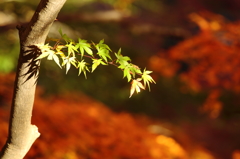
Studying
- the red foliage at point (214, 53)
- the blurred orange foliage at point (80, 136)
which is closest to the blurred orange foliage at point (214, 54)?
the red foliage at point (214, 53)

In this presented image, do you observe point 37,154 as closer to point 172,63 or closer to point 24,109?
point 24,109

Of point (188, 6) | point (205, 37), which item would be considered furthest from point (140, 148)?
point (188, 6)

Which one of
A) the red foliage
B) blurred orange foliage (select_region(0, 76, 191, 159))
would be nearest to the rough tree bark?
blurred orange foliage (select_region(0, 76, 191, 159))

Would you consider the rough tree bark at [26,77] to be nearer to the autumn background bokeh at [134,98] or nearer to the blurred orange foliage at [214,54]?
the autumn background bokeh at [134,98]

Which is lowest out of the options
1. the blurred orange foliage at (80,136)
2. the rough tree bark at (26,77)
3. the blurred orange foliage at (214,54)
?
the rough tree bark at (26,77)

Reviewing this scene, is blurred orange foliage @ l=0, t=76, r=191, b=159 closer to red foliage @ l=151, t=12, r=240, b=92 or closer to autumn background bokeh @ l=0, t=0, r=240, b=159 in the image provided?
autumn background bokeh @ l=0, t=0, r=240, b=159

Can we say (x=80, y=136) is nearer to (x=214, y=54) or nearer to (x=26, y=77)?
(x=26, y=77)

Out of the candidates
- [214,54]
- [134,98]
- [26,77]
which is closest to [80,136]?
[26,77]
